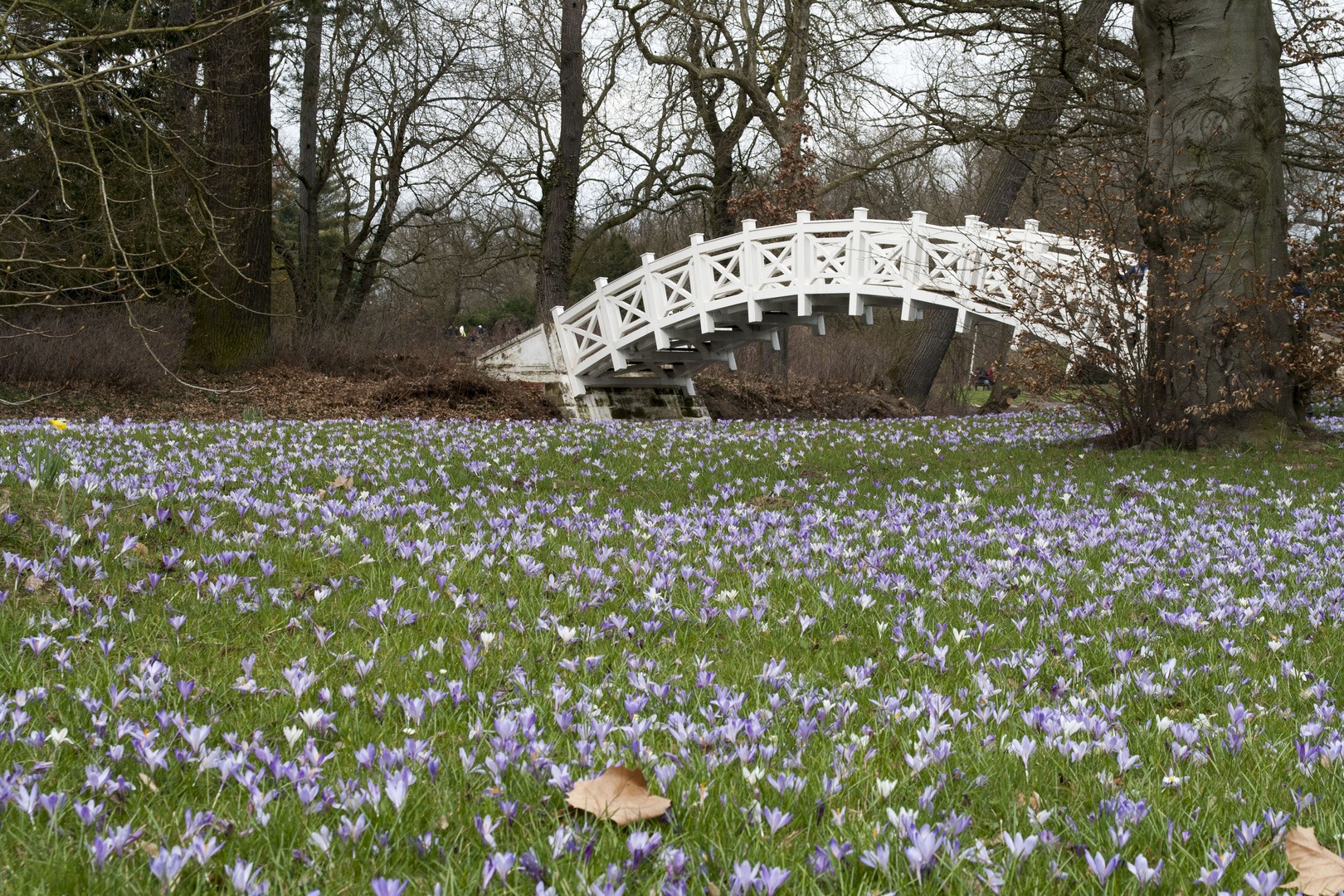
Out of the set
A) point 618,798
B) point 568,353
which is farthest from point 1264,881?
point 568,353

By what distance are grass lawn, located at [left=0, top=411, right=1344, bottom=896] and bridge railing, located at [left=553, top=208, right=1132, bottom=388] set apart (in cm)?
966

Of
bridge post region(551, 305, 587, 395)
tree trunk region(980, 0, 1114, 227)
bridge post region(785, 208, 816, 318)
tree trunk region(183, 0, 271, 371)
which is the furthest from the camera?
bridge post region(551, 305, 587, 395)

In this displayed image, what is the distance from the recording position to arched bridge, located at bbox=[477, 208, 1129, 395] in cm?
1608

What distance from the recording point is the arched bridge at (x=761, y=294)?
16078 millimetres

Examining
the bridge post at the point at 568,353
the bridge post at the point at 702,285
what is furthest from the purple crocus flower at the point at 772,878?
the bridge post at the point at 568,353

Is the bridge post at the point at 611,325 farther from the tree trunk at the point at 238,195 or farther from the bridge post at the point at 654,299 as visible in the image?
the tree trunk at the point at 238,195

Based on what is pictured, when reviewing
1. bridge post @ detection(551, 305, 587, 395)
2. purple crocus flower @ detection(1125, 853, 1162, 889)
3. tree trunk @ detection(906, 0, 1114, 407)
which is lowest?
purple crocus flower @ detection(1125, 853, 1162, 889)

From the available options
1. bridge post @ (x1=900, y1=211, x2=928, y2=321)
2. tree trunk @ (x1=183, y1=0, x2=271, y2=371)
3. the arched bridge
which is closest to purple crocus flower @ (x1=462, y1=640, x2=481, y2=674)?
the arched bridge

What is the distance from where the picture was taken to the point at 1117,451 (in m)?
10.1

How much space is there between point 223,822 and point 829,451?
8.18 m

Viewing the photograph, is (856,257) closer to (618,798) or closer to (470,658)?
(470,658)

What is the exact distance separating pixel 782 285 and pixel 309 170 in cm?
1491

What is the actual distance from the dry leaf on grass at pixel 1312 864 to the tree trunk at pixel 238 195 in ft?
59.1

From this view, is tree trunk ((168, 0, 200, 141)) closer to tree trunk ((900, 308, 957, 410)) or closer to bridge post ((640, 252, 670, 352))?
bridge post ((640, 252, 670, 352))
